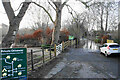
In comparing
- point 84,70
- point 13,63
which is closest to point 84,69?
point 84,70

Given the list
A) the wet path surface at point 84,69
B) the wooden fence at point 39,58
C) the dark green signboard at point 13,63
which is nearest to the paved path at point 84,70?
the wet path surface at point 84,69

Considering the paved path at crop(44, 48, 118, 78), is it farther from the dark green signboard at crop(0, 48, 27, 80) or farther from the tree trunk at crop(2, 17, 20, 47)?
the tree trunk at crop(2, 17, 20, 47)

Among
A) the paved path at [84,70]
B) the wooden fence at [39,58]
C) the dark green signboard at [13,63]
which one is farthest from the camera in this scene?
the wooden fence at [39,58]

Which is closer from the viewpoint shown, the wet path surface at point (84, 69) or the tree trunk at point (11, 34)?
the wet path surface at point (84, 69)

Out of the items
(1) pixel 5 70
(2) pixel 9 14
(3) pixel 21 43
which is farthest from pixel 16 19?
(3) pixel 21 43

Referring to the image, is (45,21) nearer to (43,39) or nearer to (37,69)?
(43,39)

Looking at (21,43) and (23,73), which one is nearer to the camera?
(23,73)

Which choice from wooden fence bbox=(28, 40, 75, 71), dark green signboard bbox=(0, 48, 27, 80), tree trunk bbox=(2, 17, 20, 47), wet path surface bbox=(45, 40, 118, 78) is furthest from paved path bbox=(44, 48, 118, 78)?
tree trunk bbox=(2, 17, 20, 47)

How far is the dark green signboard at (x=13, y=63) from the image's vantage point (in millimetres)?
3877

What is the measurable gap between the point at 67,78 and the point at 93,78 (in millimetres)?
1179

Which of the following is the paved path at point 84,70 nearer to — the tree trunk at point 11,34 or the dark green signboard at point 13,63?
the dark green signboard at point 13,63

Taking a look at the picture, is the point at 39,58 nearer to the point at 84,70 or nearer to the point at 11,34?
the point at 11,34

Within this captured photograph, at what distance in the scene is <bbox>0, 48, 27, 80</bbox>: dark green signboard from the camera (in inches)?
153

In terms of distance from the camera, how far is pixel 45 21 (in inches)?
1569
